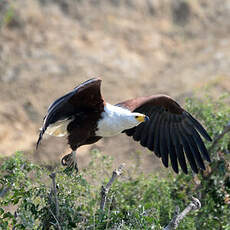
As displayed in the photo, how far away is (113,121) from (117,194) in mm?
794

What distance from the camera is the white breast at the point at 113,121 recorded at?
223 inches

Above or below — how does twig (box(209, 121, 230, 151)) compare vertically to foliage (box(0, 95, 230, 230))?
above

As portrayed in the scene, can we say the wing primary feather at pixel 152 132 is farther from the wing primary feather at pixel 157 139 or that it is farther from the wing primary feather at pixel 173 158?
the wing primary feather at pixel 173 158

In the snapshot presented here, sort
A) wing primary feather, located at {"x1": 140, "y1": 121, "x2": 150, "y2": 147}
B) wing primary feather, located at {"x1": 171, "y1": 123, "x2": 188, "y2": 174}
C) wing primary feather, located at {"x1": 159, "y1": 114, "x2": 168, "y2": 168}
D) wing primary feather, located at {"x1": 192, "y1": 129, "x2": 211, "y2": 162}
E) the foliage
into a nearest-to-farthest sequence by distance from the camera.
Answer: the foliage
wing primary feather, located at {"x1": 192, "y1": 129, "x2": 211, "y2": 162}
wing primary feather, located at {"x1": 171, "y1": 123, "x2": 188, "y2": 174}
wing primary feather, located at {"x1": 159, "y1": 114, "x2": 168, "y2": 168}
wing primary feather, located at {"x1": 140, "y1": 121, "x2": 150, "y2": 147}

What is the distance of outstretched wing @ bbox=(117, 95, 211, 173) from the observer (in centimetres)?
605

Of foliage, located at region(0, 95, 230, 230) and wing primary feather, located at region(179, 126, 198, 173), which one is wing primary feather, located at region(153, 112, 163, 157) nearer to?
wing primary feather, located at region(179, 126, 198, 173)

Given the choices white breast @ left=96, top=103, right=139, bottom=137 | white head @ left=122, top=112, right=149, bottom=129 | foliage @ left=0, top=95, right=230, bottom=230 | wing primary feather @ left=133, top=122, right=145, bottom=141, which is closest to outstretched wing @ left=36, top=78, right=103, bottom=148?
white breast @ left=96, top=103, right=139, bottom=137

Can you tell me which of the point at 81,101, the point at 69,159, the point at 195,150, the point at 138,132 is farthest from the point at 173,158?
the point at 81,101

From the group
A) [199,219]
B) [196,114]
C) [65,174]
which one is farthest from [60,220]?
[196,114]

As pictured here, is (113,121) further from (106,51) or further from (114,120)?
(106,51)

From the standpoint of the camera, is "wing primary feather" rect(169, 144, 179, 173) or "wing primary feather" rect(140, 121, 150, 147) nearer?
"wing primary feather" rect(169, 144, 179, 173)

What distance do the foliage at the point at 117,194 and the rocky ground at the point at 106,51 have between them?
132 inches

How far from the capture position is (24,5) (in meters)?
11.7

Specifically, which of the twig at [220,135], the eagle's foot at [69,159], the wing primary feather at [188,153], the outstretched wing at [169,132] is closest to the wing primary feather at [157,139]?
the outstretched wing at [169,132]
